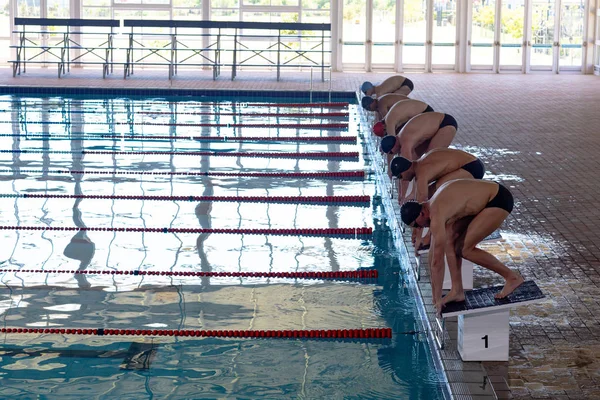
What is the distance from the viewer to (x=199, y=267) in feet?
18.7

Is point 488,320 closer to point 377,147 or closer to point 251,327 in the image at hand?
point 251,327

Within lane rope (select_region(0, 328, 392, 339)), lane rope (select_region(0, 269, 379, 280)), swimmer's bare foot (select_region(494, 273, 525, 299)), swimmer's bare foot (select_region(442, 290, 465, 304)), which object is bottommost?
lane rope (select_region(0, 328, 392, 339))

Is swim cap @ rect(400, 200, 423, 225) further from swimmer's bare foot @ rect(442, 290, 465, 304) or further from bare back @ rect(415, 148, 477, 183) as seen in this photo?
bare back @ rect(415, 148, 477, 183)

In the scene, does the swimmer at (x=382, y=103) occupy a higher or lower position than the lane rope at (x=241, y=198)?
higher

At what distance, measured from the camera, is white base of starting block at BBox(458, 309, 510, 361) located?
13.0ft

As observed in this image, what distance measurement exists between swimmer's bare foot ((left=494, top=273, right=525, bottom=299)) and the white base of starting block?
5.8 inches

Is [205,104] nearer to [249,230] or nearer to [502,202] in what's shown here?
[249,230]

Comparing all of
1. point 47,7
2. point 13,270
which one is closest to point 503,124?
point 13,270

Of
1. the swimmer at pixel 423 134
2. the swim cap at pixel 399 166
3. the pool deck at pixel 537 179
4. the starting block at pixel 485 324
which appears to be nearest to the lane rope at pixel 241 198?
the swimmer at pixel 423 134

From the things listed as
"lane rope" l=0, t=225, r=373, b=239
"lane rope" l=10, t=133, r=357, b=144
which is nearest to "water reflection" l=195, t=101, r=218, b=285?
"lane rope" l=0, t=225, r=373, b=239

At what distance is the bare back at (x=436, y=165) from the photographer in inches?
196

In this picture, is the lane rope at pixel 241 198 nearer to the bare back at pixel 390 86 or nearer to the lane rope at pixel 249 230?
the lane rope at pixel 249 230

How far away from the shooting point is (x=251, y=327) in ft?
15.4

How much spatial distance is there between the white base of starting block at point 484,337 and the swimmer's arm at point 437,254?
209mm
